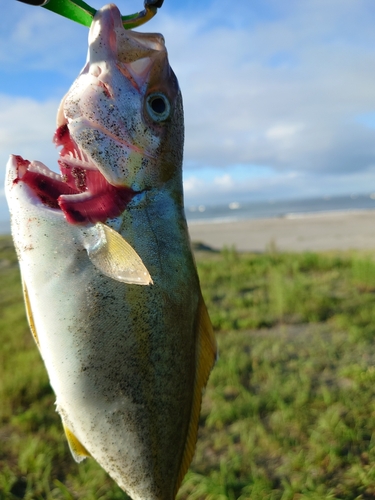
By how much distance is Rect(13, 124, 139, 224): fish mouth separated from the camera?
1.31 m

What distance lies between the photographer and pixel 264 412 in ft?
12.5

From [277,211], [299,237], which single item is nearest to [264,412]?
[299,237]

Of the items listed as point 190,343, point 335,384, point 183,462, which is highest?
point 190,343

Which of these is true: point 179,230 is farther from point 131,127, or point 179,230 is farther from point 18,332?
point 18,332

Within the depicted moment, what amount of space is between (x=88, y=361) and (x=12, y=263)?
37.1ft

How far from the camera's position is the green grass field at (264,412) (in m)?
3.01

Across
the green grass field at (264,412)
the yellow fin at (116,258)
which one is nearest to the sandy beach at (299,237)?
the green grass field at (264,412)

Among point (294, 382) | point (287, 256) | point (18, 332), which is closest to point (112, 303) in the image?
point (294, 382)

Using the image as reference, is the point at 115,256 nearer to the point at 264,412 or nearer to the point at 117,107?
the point at 117,107

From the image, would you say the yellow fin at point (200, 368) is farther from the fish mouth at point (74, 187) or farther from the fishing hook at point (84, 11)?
the fishing hook at point (84, 11)

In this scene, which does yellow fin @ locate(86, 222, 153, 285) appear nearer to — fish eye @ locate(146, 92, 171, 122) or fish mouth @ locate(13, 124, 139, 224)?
fish mouth @ locate(13, 124, 139, 224)

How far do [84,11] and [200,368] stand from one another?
116 centimetres

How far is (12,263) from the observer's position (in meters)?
11.8

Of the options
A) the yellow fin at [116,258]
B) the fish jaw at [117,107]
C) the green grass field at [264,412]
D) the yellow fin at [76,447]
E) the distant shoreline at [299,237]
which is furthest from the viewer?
the distant shoreline at [299,237]
